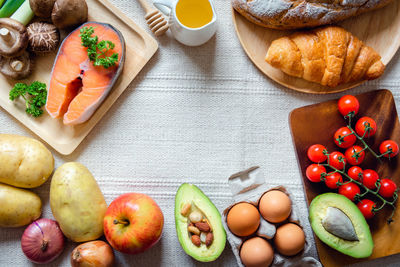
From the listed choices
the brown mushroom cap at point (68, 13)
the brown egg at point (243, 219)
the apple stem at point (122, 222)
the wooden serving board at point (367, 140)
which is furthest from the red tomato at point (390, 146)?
the brown mushroom cap at point (68, 13)

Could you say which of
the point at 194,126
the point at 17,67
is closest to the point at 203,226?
the point at 194,126

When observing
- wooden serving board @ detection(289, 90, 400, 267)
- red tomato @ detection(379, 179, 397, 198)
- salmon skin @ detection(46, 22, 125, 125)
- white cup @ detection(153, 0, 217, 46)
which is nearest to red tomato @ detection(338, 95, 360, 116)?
wooden serving board @ detection(289, 90, 400, 267)

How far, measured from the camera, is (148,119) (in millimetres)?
1236

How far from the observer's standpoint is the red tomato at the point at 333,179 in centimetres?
116

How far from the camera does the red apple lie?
108 centimetres

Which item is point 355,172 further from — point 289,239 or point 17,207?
point 17,207

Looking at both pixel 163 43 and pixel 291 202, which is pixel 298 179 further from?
pixel 163 43

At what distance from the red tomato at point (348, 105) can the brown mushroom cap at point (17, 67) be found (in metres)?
1.02

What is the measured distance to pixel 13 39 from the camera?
44.6 inches

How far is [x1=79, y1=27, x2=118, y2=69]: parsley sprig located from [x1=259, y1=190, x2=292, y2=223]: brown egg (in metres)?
0.63

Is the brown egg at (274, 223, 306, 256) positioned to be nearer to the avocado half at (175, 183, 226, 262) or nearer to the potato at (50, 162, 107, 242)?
the avocado half at (175, 183, 226, 262)

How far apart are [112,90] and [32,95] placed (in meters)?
0.26

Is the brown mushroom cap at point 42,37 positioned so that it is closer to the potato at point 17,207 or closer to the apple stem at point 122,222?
the potato at point 17,207

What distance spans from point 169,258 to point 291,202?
0.44 metres
